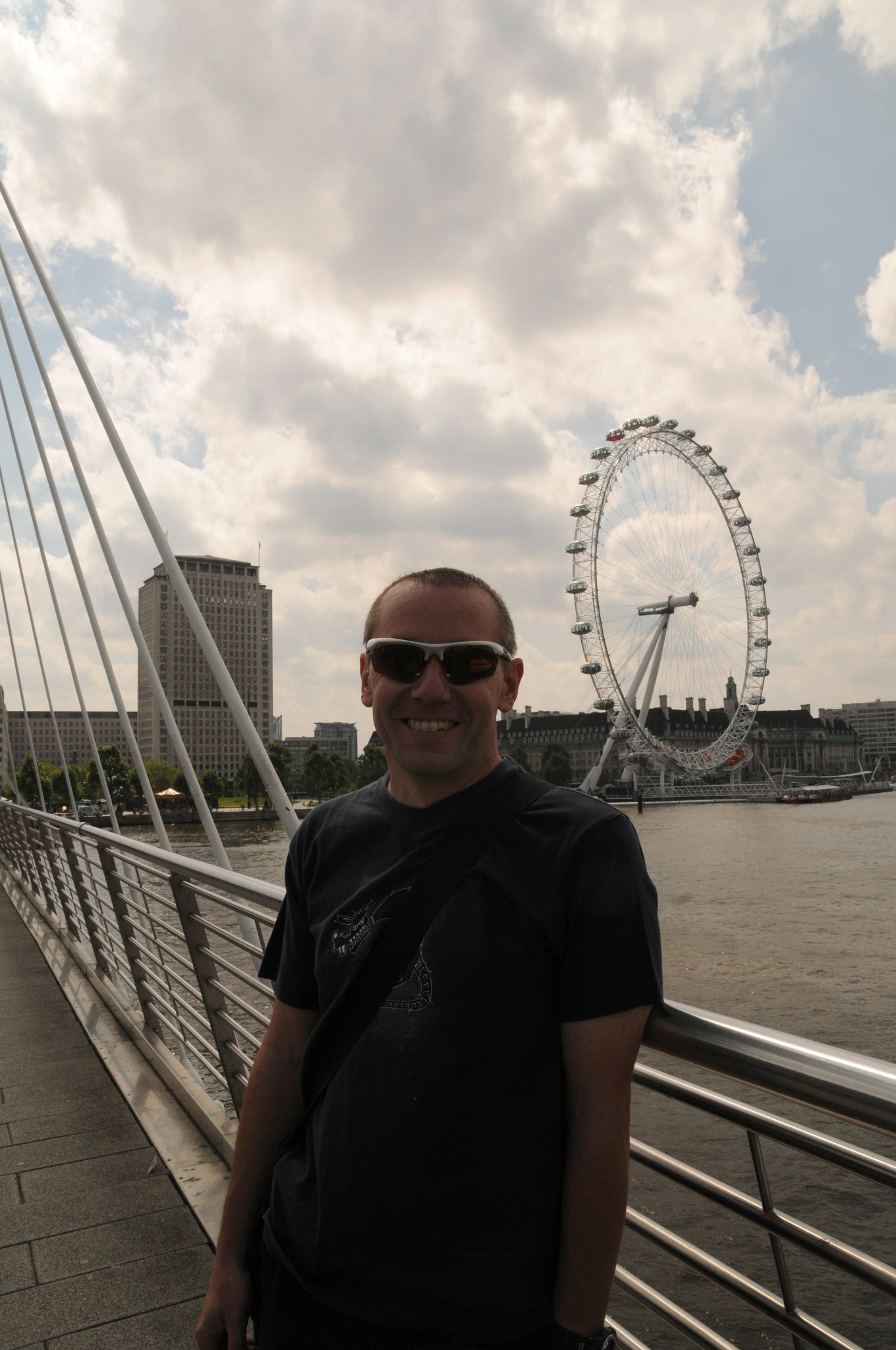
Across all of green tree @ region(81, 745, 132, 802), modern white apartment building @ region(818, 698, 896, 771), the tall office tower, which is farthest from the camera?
modern white apartment building @ region(818, 698, 896, 771)

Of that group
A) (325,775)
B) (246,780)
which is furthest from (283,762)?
(246,780)

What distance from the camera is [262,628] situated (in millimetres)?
12062

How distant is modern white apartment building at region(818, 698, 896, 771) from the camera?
130 m

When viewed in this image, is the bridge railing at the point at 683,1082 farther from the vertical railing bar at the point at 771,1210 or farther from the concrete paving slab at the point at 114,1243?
the concrete paving slab at the point at 114,1243

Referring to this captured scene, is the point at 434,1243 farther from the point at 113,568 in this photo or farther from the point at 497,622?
the point at 113,568

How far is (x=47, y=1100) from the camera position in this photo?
332cm

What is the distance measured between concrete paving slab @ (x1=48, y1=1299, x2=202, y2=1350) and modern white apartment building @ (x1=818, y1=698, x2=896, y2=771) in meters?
128

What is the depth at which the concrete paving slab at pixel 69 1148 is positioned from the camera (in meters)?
2.79

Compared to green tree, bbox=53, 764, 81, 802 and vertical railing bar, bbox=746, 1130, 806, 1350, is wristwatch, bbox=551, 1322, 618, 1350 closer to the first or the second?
vertical railing bar, bbox=746, 1130, 806, 1350

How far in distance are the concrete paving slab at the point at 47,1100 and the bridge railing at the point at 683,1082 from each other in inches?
7.9

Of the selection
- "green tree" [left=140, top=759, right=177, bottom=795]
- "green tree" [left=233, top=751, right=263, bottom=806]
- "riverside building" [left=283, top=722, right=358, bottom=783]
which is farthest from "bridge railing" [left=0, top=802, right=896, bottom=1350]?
"riverside building" [left=283, top=722, right=358, bottom=783]

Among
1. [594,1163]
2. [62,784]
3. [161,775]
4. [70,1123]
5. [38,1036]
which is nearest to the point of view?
[594,1163]

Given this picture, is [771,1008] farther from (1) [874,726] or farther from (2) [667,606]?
(1) [874,726]

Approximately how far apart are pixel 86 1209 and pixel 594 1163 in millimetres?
1956
